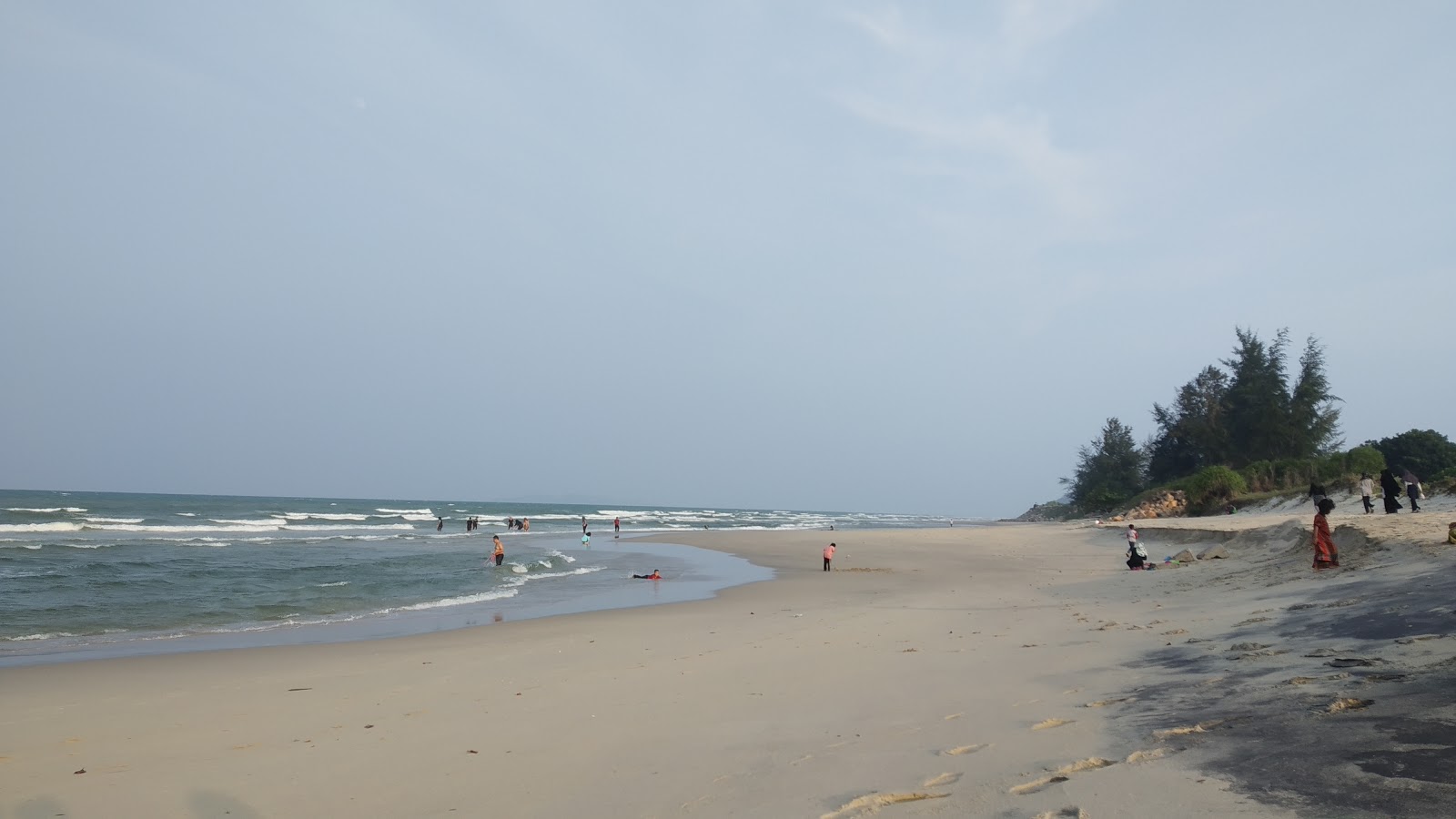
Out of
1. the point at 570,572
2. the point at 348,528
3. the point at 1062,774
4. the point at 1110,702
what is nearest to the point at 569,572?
the point at 570,572

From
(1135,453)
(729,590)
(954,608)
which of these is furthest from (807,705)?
(1135,453)

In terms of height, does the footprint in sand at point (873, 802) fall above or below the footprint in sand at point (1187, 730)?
below

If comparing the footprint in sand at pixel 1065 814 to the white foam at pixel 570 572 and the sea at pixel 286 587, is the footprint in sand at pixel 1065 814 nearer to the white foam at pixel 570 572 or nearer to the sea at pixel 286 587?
the sea at pixel 286 587

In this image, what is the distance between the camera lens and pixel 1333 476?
32.9 meters


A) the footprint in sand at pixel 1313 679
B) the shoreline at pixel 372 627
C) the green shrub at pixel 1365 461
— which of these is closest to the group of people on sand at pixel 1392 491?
the green shrub at pixel 1365 461

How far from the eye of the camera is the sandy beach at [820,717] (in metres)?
4.05

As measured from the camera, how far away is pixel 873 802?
422 centimetres

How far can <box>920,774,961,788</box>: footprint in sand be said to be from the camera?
4.40m

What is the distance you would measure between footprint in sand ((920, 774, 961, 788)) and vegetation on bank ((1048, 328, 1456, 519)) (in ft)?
89.6

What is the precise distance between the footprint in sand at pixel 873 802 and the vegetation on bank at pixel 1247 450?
90.8 feet

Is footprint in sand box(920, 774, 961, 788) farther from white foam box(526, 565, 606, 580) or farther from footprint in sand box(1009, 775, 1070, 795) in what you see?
white foam box(526, 565, 606, 580)

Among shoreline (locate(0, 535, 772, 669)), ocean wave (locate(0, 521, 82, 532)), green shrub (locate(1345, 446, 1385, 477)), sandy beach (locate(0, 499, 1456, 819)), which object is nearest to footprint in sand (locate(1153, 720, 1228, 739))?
sandy beach (locate(0, 499, 1456, 819))

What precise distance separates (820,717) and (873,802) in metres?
2.23

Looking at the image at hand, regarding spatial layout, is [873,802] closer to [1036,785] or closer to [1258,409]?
[1036,785]
